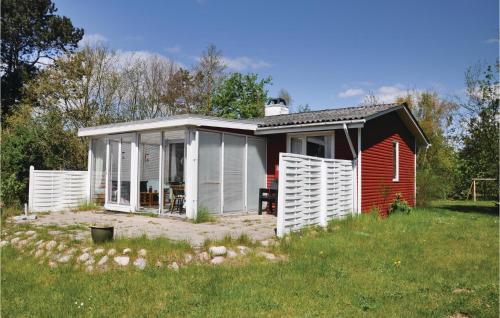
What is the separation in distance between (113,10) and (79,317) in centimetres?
1349

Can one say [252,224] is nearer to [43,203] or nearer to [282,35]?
[43,203]

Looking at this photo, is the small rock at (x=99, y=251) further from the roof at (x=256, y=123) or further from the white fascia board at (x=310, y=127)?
the white fascia board at (x=310, y=127)

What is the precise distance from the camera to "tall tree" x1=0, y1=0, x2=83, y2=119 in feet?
84.6

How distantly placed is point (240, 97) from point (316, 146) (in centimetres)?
1732

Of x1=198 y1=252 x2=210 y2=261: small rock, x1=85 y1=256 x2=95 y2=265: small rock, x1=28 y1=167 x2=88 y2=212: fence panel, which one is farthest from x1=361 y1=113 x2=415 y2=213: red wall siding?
x1=28 y1=167 x2=88 y2=212: fence panel

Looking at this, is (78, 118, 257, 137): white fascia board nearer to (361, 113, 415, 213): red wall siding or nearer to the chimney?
(361, 113, 415, 213): red wall siding

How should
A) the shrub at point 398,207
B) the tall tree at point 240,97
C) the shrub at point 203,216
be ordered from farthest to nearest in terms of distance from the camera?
the tall tree at point 240,97 < the shrub at point 398,207 < the shrub at point 203,216

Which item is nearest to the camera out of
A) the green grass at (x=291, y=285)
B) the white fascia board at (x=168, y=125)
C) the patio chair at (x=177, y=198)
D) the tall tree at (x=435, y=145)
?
the green grass at (x=291, y=285)

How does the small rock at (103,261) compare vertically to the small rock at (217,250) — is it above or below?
below

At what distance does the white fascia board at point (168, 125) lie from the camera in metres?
10.4

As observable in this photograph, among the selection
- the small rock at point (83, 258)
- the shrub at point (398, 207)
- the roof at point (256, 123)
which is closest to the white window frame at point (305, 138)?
the roof at point (256, 123)

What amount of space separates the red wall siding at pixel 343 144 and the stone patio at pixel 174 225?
2673 millimetres

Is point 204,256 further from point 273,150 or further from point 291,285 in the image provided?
point 273,150

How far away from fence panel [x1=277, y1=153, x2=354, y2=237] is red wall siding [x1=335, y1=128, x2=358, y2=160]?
508 millimetres
